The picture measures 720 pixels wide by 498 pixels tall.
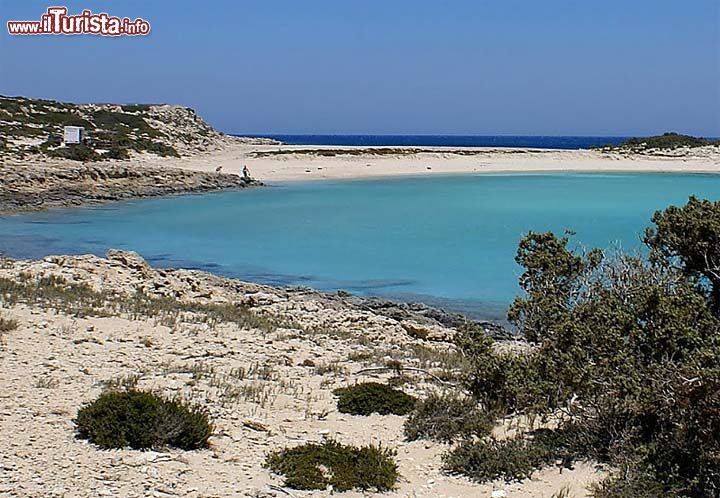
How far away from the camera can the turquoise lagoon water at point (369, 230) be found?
59.6 feet

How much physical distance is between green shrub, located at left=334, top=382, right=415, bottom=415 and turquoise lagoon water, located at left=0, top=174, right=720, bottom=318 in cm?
760

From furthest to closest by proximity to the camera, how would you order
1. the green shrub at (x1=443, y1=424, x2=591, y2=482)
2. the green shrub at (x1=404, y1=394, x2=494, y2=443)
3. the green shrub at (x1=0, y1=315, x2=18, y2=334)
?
the green shrub at (x1=0, y1=315, x2=18, y2=334) < the green shrub at (x1=404, y1=394, x2=494, y2=443) < the green shrub at (x1=443, y1=424, x2=591, y2=482)

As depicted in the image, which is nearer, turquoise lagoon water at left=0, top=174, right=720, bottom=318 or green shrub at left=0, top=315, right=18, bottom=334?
green shrub at left=0, top=315, right=18, bottom=334

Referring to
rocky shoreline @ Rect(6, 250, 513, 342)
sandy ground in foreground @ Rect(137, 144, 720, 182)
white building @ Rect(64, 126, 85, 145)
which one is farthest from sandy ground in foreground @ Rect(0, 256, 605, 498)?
white building @ Rect(64, 126, 85, 145)

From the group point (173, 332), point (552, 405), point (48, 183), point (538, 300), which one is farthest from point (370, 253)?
point (48, 183)

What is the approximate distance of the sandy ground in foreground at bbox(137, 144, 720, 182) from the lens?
46.6 m

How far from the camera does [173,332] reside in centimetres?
949

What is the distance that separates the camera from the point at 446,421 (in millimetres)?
6309

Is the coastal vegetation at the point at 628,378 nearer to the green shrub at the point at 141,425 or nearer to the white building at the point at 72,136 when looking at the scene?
the green shrub at the point at 141,425

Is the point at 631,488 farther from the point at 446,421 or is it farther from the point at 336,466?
the point at 336,466

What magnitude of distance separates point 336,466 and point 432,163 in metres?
48.3

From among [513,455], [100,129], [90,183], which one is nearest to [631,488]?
[513,455]

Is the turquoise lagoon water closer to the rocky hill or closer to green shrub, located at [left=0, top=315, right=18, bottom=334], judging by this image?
green shrub, located at [left=0, top=315, right=18, bottom=334]

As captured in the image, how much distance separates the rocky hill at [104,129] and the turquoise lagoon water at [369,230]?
1112 centimetres
